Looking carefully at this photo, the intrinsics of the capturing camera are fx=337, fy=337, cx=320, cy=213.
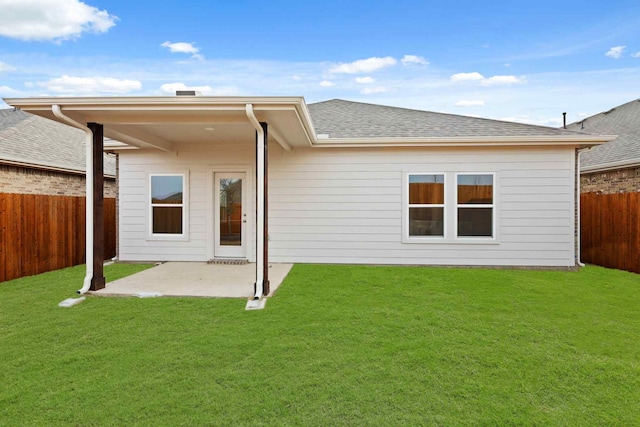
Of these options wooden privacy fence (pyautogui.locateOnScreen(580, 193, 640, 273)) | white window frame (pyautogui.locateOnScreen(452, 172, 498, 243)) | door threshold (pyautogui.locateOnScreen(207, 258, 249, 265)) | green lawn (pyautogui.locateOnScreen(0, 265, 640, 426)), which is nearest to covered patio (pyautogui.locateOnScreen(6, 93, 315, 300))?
door threshold (pyautogui.locateOnScreen(207, 258, 249, 265))

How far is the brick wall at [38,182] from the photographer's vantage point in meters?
7.39

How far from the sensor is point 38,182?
8.16m

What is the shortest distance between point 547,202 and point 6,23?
17.9m

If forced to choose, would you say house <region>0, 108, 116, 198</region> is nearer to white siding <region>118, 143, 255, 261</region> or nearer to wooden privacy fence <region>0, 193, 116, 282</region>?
wooden privacy fence <region>0, 193, 116, 282</region>

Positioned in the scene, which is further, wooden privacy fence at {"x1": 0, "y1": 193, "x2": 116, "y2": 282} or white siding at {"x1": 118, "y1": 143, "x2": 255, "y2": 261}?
white siding at {"x1": 118, "y1": 143, "x2": 255, "y2": 261}

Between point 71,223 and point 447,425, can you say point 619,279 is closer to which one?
point 447,425

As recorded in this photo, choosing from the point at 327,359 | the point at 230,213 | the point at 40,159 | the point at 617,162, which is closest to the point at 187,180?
the point at 230,213

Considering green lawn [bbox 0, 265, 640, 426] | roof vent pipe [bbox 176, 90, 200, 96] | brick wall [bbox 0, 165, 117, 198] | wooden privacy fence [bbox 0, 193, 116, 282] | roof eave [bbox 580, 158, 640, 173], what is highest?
roof vent pipe [bbox 176, 90, 200, 96]

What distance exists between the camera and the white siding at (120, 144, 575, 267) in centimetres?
758

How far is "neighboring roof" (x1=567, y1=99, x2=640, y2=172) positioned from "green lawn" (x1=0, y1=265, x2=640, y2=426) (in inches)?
185

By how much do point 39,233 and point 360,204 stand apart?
6992 millimetres

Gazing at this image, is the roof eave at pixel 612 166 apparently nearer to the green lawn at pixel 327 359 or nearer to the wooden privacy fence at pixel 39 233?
the green lawn at pixel 327 359

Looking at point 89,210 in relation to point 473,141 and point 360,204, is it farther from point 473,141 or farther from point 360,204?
point 473,141

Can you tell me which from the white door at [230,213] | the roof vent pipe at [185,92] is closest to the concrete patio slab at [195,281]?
the white door at [230,213]
